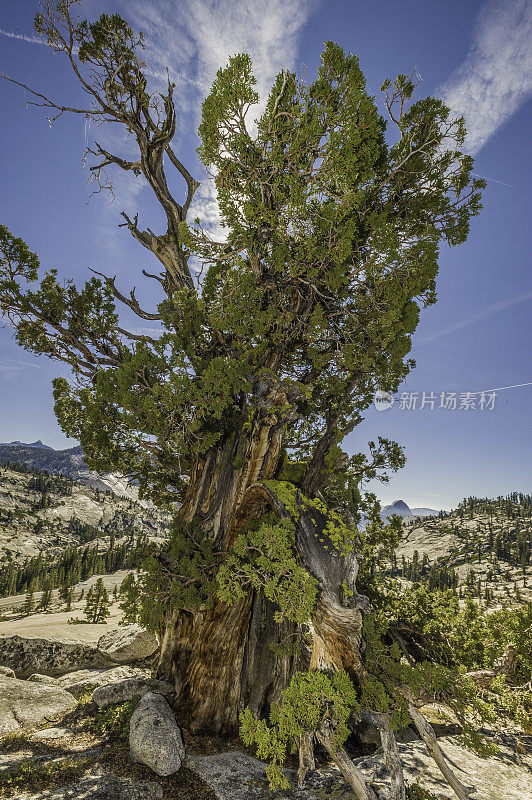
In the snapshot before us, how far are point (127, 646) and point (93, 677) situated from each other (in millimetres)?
1966

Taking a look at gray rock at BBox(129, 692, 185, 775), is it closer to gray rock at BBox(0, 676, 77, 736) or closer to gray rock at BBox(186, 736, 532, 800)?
gray rock at BBox(186, 736, 532, 800)

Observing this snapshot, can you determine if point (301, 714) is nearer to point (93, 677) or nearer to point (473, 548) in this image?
point (93, 677)

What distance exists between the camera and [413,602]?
31.1ft

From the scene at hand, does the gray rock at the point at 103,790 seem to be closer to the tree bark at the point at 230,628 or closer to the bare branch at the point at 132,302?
the tree bark at the point at 230,628

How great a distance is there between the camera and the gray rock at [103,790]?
18.6 feet

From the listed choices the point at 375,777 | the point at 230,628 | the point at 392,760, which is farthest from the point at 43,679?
the point at 392,760

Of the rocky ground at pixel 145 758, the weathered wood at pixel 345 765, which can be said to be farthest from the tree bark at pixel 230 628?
the weathered wood at pixel 345 765

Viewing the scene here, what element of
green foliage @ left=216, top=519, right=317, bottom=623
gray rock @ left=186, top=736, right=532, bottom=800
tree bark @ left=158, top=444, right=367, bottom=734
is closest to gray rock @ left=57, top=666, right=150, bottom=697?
tree bark @ left=158, top=444, right=367, bottom=734

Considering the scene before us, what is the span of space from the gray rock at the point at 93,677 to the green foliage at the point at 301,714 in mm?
7304

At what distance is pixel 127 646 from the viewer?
13922 mm

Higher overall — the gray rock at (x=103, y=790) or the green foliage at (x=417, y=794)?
the green foliage at (x=417, y=794)

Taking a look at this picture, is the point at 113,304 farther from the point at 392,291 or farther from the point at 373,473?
the point at 373,473

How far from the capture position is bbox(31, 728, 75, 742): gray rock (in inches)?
315

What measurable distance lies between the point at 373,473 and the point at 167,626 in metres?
7.44
